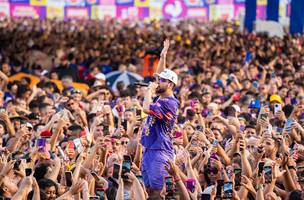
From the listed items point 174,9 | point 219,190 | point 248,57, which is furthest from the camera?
point 174,9

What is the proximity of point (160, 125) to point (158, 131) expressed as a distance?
0.07 m

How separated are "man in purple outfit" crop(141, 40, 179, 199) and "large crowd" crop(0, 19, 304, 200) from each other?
26cm

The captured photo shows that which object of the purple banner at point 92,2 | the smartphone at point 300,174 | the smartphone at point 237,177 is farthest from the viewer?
the purple banner at point 92,2

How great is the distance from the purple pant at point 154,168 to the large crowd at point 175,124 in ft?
0.82

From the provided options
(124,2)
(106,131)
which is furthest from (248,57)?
(124,2)

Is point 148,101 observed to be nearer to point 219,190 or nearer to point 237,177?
point 237,177

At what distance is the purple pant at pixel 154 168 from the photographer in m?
13.6

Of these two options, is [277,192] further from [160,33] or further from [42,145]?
[160,33]

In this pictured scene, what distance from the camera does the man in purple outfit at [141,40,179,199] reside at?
13.6 m

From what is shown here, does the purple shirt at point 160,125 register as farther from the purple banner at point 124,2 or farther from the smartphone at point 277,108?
the purple banner at point 124,2

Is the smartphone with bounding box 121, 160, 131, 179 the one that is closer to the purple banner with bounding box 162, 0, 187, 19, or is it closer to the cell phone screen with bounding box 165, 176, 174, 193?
the cell phone screen with bounding box 165, 176, 174, 193

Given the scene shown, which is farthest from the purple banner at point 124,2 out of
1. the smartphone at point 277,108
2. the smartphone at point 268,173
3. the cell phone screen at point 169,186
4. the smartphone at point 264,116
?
the cell phone screen at point 169,186

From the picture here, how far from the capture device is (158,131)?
1382 cm

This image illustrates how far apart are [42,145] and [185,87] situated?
9.44 meters
